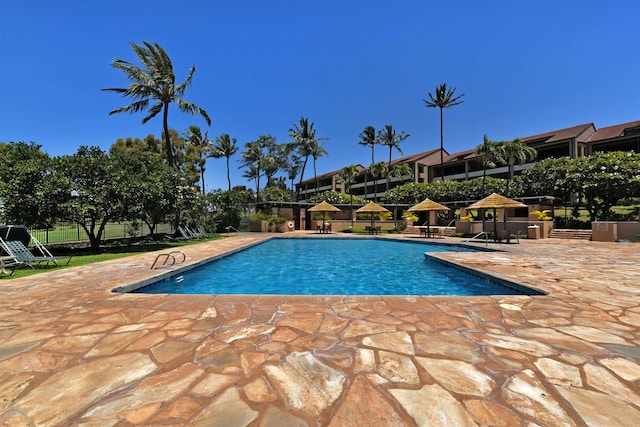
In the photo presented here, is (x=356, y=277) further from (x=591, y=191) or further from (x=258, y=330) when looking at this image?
(x=591, y=191)

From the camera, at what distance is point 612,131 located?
33000mm

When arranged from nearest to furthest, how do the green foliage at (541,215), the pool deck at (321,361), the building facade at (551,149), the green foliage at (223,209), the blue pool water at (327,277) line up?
the pool deck at (321,361) → the blue pool water at (327,277) → the green foliage at (541,215) → the green foliage at (223,209) → the building facade at (551,149)

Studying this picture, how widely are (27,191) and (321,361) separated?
12.4 metres

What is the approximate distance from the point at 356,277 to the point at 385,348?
6.03 metres

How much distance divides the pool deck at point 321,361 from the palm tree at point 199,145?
35.7 meters

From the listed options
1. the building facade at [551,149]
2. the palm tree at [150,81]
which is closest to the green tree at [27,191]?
the palm tree at [150,81]

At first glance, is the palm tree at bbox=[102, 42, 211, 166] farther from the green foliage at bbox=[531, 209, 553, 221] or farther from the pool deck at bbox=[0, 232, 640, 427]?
the green foliage at bbox=[531, 209, 553, 221]

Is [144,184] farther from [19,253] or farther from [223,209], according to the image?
[223,209]

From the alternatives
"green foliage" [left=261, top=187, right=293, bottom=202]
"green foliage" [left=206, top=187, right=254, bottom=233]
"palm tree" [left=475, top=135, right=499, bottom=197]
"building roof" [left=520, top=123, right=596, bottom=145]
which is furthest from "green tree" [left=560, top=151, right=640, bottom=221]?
"green foliage" [left=261, top=187, right=293, bottom=202]

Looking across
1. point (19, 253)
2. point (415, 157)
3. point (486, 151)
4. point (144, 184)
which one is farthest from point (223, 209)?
point (415, 157)

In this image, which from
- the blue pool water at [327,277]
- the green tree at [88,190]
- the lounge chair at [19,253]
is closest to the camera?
the blue pool water at [327,277]

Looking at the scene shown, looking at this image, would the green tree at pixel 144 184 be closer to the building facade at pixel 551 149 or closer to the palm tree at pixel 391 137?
the building facade at pixel 551 149

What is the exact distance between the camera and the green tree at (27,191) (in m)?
9.52

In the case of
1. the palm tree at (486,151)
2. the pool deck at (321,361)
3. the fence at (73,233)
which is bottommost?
the pool deck at (321,361)
